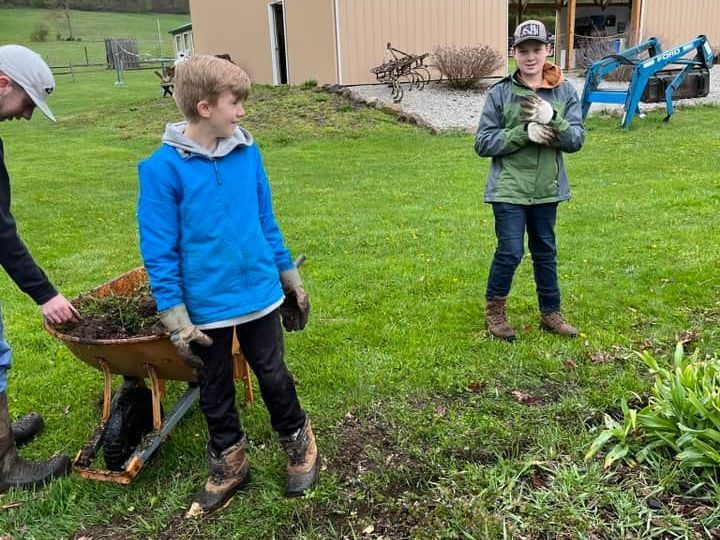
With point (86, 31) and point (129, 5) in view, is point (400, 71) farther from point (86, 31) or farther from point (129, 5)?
point (129, 5)

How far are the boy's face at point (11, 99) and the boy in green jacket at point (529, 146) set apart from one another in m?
2.42

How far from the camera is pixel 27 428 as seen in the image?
3.54 meters

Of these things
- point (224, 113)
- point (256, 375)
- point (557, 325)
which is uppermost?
point (224, 113)

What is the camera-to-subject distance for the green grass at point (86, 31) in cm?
5416

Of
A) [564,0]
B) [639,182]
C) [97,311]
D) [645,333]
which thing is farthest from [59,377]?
[564,0]

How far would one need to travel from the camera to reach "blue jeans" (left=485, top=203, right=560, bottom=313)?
4.10 m

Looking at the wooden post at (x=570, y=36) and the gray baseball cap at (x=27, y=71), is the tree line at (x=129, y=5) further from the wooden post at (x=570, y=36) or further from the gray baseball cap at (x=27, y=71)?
the gray baseball cap at (x=27, y=71)

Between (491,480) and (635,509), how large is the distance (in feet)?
1.80

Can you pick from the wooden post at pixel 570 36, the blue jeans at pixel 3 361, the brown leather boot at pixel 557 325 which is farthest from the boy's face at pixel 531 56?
the wooden post at pixel 570 36

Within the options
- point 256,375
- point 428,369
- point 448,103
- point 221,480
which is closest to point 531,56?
point 428,369

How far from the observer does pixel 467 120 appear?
48.5 feet

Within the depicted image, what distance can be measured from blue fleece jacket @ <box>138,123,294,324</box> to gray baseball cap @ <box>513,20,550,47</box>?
1824mm

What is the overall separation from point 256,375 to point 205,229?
0.70 m

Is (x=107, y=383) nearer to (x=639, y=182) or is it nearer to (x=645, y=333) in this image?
(x=645, y=333)
